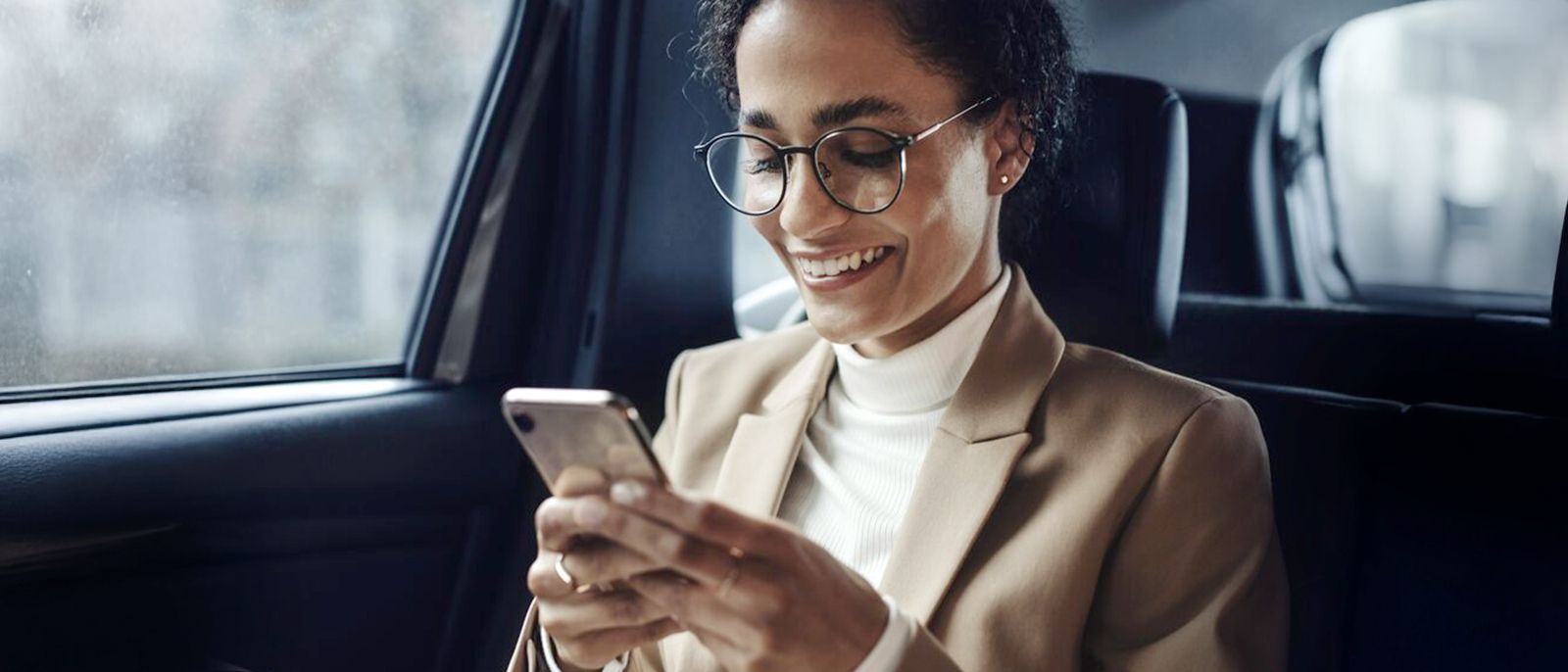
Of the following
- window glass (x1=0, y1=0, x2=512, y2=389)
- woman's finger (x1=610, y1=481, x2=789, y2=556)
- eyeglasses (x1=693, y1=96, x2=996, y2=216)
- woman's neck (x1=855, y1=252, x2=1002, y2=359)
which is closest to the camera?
woman's finger (x1=610, y1=481, x2=789, y2=556)

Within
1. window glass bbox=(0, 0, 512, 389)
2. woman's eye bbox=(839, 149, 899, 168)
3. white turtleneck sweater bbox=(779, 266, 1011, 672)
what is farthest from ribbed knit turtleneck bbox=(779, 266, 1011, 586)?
window glass bbox=(0, 0, 512, 389)

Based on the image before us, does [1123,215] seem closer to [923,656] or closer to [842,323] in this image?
[842,323]

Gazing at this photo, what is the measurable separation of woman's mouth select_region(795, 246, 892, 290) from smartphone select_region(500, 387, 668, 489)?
402 millimetres

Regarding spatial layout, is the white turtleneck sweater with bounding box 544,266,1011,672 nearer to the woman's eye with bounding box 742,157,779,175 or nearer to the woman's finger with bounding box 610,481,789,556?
the woman's eye with bounding box 742,157,779,175

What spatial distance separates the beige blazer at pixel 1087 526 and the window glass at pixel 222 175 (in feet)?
2.42

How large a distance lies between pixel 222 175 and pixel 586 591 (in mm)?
929

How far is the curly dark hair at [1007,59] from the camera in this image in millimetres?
1293

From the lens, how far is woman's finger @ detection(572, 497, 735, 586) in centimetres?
91

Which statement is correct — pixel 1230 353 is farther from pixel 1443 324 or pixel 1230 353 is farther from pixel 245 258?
pixel 245 258

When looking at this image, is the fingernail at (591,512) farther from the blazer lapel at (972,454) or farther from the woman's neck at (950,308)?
the woman's neck at (950,308)

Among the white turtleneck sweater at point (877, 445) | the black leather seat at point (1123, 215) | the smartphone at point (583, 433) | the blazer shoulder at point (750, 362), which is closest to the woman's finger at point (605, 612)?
the smartphone at point (583, 433)

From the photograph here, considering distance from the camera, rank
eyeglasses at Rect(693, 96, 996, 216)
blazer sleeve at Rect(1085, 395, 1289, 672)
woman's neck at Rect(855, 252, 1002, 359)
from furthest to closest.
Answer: woman's neck at Rect(855, 252, 1002, 359) < eyeglasses at Rect(693, 96, 996, 216) < blazer sleeve at Rect(1085, 395, 1289, 672)

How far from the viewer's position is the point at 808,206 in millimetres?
1284

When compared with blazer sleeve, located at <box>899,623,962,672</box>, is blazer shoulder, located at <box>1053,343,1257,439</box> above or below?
above
